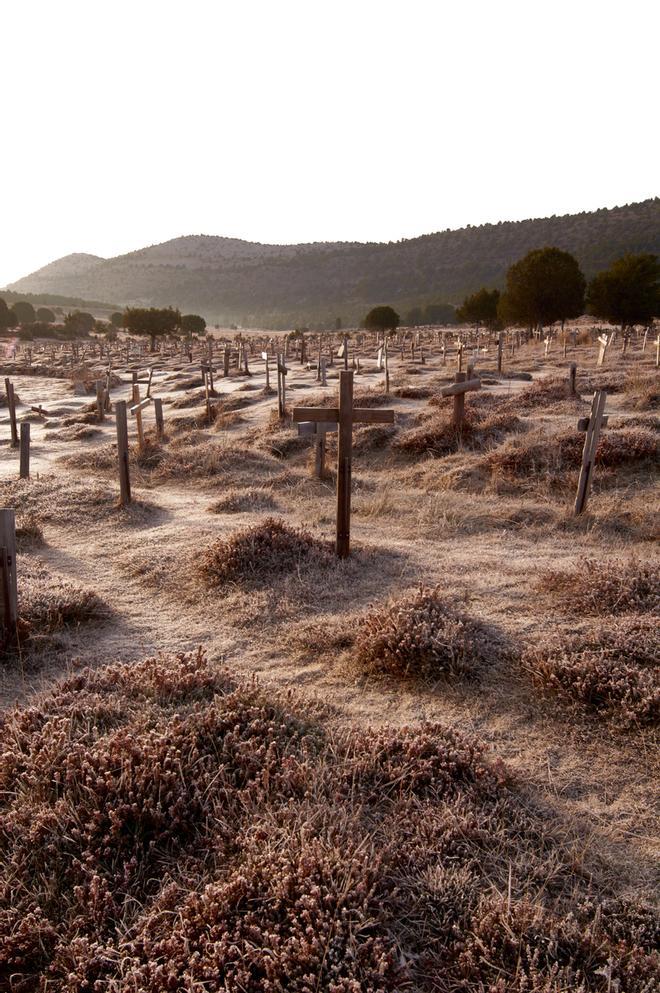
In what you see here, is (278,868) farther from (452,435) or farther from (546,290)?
(546,290)

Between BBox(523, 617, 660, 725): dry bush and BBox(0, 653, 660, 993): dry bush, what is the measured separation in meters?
1.12

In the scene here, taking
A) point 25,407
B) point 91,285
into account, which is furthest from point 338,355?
point 91,285

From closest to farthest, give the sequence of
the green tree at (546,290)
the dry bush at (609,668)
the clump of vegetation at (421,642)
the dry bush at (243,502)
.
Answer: the dry bush at (609,668) < the clump of vegetation at (421,642) < the dry bush at (243,502) < the green tree at (546,290)

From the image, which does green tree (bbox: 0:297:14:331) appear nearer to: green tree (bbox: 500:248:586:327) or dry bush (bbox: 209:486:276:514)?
green tree (bbox: 500:248:586:327)

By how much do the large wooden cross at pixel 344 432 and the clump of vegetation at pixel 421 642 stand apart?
2.02 metres

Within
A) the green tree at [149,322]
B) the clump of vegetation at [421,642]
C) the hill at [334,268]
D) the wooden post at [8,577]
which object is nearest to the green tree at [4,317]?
the green tree at [149,322]

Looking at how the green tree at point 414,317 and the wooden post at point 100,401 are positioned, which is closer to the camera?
the wooden post at point 100,401

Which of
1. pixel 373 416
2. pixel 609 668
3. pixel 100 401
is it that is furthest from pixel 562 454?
pixel 100 401

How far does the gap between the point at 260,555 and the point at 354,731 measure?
11.7 ft

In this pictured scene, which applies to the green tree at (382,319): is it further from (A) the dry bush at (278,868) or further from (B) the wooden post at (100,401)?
(A) the dry bush at (278,868)

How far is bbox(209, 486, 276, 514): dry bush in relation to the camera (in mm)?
10414

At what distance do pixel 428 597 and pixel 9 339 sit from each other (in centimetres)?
6508

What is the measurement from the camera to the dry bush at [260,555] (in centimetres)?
727

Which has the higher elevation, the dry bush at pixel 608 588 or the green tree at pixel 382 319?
the green tree at pixel 382 319
